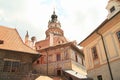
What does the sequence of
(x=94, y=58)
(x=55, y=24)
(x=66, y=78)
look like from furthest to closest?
1. (x=55, y=24)
2. (x=66, y=78)
3. (x=94, y=58)

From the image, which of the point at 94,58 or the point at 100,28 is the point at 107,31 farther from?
the point at 94,58

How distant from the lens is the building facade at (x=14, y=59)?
16703mm

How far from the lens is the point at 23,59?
18.3m

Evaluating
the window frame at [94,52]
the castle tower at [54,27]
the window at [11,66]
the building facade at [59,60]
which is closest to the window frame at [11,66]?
the window at [11,66]

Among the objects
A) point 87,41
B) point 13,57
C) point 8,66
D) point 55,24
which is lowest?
point 8,66

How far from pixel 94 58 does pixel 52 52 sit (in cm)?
1129

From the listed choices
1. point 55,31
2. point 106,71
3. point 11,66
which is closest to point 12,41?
point 11,66

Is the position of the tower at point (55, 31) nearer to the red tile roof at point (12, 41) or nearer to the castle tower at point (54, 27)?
the castle tower at point (54, 27)

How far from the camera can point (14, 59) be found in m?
17.7

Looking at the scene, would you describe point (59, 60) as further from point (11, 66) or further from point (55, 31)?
point (55, 31)

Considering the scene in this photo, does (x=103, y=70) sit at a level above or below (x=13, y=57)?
below

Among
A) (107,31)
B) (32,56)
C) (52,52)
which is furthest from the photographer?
(52,52)

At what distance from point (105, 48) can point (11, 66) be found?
11.6m

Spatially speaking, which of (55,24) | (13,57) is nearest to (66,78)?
(13,57)
